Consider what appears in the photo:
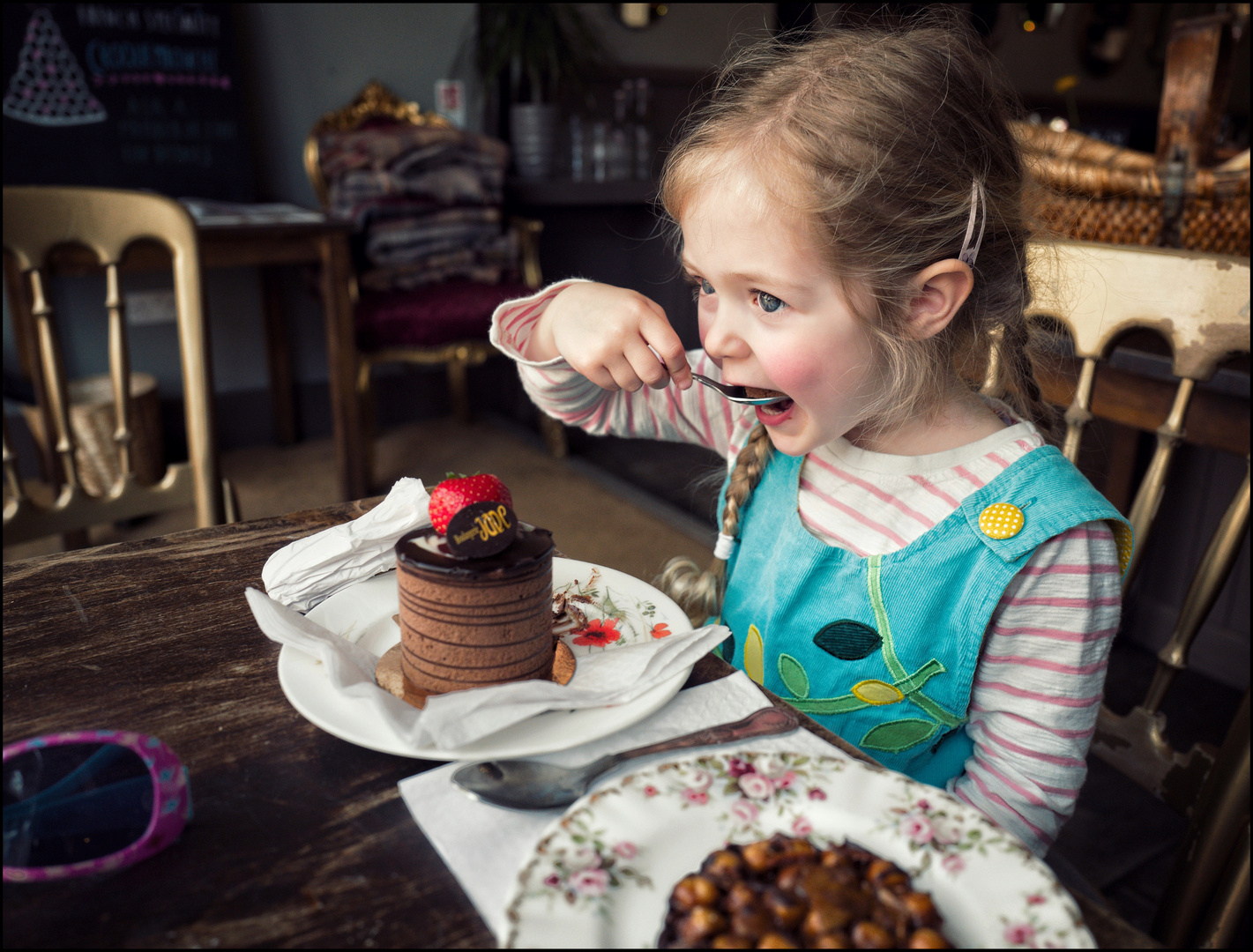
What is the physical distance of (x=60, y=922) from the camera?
1.28 ft

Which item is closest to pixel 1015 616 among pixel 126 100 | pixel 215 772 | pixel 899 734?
pixel 899 734

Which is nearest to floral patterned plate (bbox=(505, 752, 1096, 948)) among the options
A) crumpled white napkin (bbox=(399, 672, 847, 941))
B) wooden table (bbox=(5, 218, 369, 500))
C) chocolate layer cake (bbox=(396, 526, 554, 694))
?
crumpled white napkin (bbox=(399, 672, 847, 941))

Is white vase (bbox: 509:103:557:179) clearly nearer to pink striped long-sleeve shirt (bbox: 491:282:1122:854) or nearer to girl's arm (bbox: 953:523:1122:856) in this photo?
pink striped long-sleeve shirt (bbox: 491:282:1122:854)

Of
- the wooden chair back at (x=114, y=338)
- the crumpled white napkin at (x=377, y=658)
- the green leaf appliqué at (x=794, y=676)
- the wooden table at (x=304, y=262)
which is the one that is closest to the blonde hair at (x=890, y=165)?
the green leaf appliqué at (x=794, y=676)

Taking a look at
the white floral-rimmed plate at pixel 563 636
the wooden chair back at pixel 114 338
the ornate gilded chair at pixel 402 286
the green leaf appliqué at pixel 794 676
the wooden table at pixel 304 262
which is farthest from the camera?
the ornate gilded chair at pixel 402 286

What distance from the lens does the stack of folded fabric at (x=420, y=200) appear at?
2.90 metres

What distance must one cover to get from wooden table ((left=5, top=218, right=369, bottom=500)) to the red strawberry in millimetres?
1966

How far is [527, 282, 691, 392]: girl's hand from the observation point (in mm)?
826

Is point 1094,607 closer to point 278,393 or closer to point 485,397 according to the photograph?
point 278,393

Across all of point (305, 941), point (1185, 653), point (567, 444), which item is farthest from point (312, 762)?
point (567, 444)

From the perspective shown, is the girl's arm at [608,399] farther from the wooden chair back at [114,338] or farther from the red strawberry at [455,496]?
the wooden chair back at [114,338]

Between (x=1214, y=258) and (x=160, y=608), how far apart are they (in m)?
0.95

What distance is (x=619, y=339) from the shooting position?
2.80ft

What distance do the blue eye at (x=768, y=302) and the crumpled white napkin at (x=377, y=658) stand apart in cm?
29
